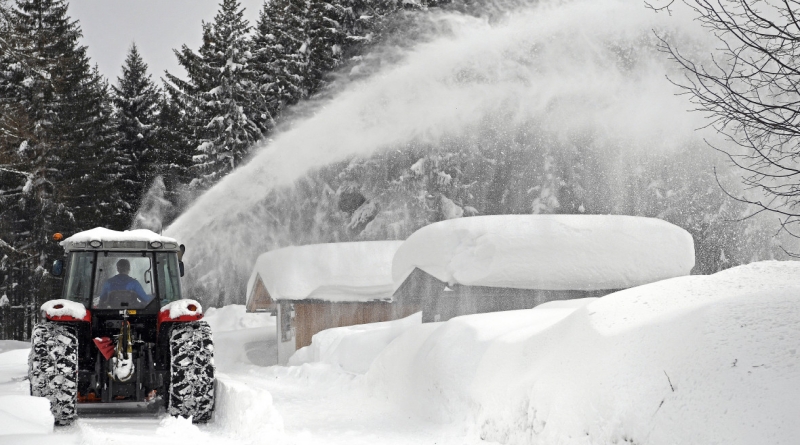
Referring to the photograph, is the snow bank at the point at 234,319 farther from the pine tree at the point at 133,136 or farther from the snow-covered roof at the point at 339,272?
the snow-covered roof at the point at 339,272

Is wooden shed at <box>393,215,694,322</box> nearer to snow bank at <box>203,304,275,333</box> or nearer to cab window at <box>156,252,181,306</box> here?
cab window at <box>156,252,181,306</box>

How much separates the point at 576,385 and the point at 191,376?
411 cm

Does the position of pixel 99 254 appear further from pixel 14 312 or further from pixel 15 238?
pixel 14 312

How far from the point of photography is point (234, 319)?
3612 centimetres

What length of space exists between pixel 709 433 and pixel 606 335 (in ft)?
5.78

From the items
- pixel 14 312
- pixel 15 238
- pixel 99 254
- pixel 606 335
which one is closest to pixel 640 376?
pixel 606 335

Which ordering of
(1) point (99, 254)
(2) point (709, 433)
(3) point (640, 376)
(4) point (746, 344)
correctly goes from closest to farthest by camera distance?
(2) point (709, 433) < (4) point (746, 344) < (3) point (640, 376) < (1) point (99, 254)

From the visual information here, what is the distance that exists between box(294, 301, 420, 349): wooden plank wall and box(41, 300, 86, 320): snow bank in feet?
52.0

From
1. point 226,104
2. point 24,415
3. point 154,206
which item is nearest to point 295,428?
point 24,415

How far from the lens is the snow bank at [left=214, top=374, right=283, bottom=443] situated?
737 cm

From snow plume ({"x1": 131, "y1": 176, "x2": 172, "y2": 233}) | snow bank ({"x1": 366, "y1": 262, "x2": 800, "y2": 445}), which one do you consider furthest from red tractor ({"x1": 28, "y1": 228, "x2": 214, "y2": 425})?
snow plume ({"x1": 131, "y1": 176, "x2": 172, "y2": 233})

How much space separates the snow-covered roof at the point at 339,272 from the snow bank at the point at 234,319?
37.9 feet

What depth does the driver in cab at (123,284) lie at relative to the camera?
9211 mm

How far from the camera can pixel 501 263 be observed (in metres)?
16.0
